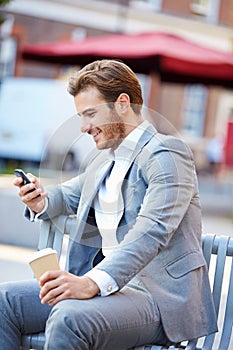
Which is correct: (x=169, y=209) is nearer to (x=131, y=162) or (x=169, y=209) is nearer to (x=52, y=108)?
(x=131, y=162)

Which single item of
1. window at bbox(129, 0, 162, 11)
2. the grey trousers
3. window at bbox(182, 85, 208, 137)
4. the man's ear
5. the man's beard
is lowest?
window at bbox(182, 85, 208, 137)

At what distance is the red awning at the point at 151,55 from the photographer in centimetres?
1043

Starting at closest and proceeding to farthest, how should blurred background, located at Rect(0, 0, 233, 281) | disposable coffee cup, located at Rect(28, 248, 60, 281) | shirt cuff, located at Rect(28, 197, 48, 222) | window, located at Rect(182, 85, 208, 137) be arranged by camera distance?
disposable coffee cup, located at Rect(28, 248, 60, 281)
shirt cuff, located at Rect(28, 197, 48, 222)
blurred background, located at Rect(0, 0, 233, 281)
window, located at Rect(182, 85, 208, 137)

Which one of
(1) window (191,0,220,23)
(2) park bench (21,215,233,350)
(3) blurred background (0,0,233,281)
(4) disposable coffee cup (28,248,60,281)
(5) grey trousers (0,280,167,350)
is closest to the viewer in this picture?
(5) grey trousers (0,280,167,350)

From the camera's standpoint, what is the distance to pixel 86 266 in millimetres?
2928

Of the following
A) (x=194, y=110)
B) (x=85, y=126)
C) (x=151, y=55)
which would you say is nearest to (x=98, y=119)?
(x=85, y=126)

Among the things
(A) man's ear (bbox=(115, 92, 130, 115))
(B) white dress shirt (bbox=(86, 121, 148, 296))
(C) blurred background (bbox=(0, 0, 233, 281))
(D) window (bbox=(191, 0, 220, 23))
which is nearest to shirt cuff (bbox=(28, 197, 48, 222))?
(C) blurred background (bbox=(0, 0, 233, 281))

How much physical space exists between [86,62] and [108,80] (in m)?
8.66

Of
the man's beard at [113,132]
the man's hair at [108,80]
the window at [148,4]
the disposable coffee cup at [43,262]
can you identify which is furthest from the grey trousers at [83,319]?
the window at [148,4]

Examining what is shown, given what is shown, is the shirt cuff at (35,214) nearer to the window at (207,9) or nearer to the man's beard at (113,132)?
the man's beard at (113,132)

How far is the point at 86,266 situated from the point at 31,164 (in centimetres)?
1190

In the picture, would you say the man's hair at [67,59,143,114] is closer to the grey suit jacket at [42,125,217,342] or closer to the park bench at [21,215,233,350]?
the grey suit jacket at [42,125,217,342]

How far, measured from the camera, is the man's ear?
2688mm

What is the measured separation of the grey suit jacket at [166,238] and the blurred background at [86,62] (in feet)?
0.85
